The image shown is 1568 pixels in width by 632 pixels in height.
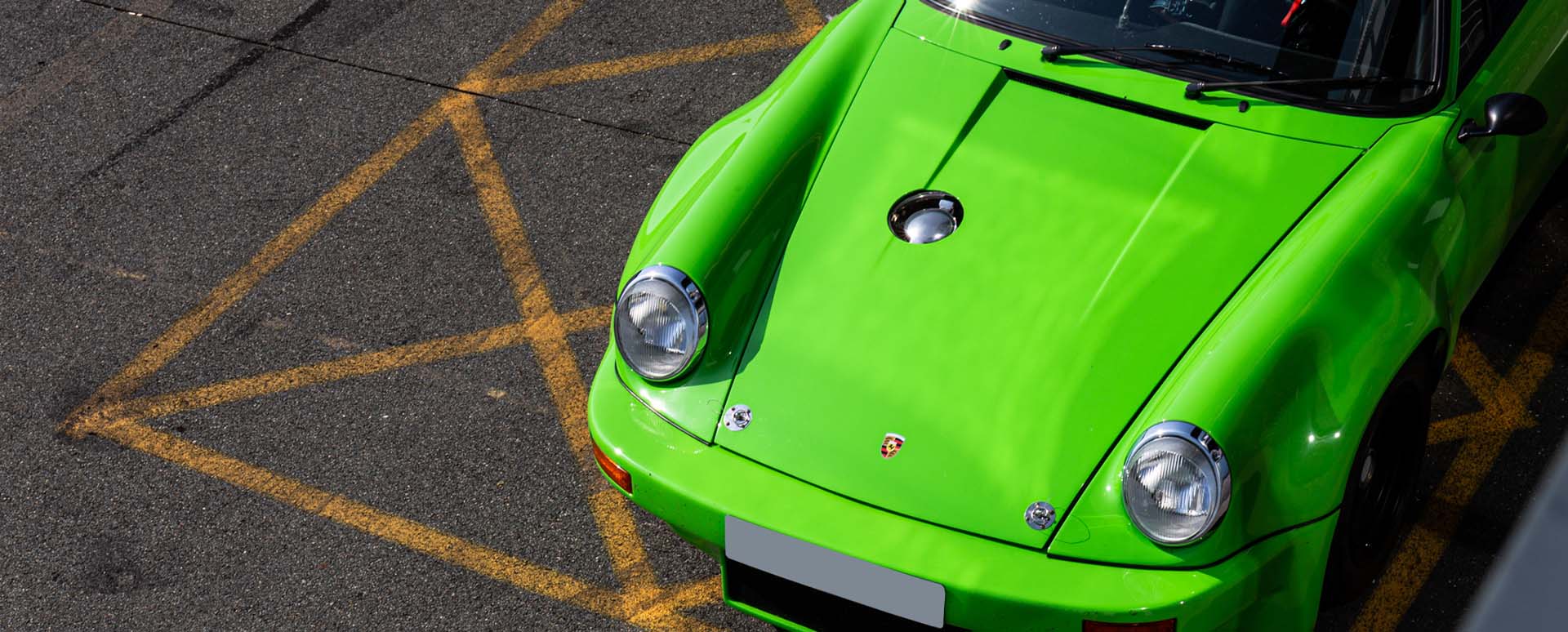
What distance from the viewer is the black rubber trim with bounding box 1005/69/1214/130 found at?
12.2 feet

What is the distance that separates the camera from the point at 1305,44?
3744 mm


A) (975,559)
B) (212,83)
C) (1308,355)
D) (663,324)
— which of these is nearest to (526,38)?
(212,83)

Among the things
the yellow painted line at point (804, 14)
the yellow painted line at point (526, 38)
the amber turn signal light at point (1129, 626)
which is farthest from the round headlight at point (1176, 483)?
A: the yellow painted line at point (526, 38)

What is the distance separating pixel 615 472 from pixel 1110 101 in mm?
1498

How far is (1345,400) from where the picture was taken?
3221mm

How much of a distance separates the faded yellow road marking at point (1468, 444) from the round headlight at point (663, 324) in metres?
1.78

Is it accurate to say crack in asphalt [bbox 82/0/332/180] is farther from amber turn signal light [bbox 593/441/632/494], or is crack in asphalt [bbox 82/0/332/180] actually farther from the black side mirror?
the black side mirror

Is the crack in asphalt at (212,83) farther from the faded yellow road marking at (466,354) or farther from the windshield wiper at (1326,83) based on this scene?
the windshield wiper at (1326,83)

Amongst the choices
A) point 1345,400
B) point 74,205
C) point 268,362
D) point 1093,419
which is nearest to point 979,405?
point 1093,419

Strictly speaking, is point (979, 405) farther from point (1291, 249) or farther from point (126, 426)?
point (126, 426)

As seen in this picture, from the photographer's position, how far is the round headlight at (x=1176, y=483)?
10.00ft

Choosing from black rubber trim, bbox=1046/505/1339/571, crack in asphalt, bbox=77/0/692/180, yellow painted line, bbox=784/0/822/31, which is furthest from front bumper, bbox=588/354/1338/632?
yellow painted line, bbox=784/0/822/31

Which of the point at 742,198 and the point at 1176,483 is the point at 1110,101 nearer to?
the point at 742,198

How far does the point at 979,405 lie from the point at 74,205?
11.9ft
